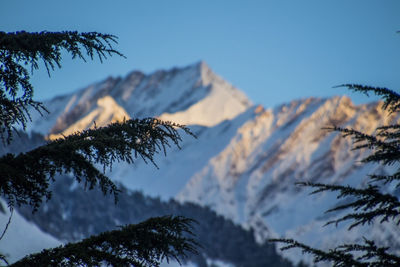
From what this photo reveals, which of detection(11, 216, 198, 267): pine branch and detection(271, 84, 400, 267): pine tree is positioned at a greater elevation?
detection(271, 84, 400, 267): pine tree

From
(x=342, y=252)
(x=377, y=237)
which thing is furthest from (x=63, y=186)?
(x=342, y=252)

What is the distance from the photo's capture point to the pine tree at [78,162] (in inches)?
230

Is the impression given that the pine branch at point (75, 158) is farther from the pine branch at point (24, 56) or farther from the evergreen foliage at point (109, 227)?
the evergreen foliage at point (109, 227)

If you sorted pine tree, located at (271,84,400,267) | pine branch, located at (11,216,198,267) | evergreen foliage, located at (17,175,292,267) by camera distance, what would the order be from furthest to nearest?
evergreen foliage, located at (17,175,292,267) < pine tree, located at (271,84,400,267) < pine branch, located at (11,216,198,267)

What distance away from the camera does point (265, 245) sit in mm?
186000

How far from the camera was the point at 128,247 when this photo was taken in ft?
19.6

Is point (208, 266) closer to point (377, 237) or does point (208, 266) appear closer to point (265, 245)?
point (265, 245)

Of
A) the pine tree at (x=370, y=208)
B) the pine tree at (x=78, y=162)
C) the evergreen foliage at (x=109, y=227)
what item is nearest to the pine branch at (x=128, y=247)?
the pine tree at (x=78, y=162)

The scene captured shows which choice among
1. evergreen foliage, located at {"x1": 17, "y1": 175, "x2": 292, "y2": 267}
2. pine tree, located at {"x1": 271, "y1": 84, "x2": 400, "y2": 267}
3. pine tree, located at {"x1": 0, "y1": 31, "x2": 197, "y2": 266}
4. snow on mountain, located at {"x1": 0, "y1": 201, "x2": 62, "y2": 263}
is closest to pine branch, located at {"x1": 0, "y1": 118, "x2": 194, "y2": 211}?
pine tree, located at {"x1": 0, "y1": 31, "x2": 197, "y2": 266}

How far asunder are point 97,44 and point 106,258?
2477mm

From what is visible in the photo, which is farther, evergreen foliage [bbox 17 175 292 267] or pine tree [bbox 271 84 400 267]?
evergreen foliage [bbox 17 175 292 267]

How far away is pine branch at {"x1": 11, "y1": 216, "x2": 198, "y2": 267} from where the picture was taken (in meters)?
5.72

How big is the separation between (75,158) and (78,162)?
7cm

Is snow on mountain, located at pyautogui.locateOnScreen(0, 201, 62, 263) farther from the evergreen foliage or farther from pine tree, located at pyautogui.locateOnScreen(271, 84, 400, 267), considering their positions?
the evergreen foliage
